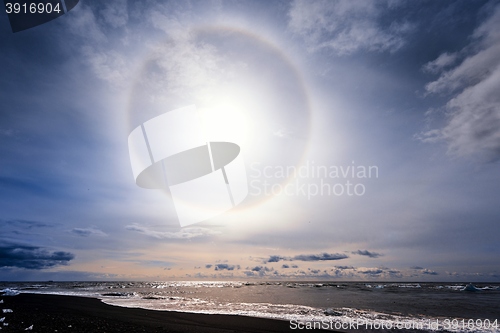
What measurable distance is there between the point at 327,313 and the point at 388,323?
18.4 feet

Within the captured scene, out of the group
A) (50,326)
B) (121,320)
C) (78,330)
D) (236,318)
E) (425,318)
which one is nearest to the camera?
(78,330)

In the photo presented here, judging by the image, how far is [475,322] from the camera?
2106 cm

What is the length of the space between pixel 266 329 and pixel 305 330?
236 centimetres

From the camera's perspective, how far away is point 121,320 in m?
19.1

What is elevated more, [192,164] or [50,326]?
[192,164]

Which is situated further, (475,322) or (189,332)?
(475,322)

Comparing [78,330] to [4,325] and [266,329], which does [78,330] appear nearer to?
[4,325]

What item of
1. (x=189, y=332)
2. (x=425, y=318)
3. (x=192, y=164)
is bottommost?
(x=425, y=318)

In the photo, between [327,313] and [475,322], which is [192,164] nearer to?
[327,313]

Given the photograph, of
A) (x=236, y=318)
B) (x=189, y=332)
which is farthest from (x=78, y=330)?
(x=236, y=318)

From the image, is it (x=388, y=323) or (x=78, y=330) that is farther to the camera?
(x=388, y=323)

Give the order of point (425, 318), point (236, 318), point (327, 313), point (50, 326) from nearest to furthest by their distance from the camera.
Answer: point (50, 326) → point (236, 318) → point (425, 318) → point (327, 313)

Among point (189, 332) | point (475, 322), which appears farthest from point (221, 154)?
point (475, 322)

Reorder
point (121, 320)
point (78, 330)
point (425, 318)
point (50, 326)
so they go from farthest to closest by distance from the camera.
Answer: point (425, 318)
point (121, 320)
point (50, 326)
point (78, 330)
